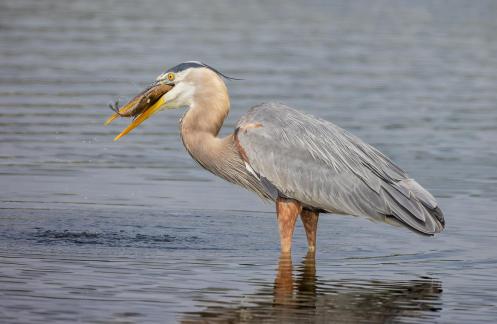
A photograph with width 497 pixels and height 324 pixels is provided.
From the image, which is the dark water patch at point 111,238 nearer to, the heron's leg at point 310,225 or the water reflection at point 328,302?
the heron's leg at point 310,225

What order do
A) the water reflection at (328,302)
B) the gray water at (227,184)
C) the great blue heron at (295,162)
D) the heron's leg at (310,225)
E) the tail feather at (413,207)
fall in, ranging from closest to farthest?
the water reflection at (328,302) < the gray water at (227,184) < the tail feather at (413,207) < the great blue heron at (295,162) < the heron's leg at (310,225)

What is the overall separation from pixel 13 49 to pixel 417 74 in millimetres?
7429

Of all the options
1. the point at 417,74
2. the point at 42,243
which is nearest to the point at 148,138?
the point at 42,243

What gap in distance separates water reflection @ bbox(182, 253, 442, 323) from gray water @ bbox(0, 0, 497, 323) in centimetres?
2

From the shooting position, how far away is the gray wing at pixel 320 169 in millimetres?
10680

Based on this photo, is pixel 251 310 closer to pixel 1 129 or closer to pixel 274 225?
pixel 274 225

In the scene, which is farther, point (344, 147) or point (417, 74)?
point (417, 74)

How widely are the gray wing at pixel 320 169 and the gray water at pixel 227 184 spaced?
47 centimetres

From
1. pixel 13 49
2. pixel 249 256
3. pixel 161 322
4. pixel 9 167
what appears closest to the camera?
pixel 161 322

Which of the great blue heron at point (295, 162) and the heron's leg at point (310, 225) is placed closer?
the great blue heron at point (295, 162)

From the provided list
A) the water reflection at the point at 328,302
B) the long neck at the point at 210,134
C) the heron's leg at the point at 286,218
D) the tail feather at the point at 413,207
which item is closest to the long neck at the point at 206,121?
the long neck at the point at 210,134

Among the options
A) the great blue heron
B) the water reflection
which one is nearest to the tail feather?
the great blue heron

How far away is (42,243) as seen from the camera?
1091 cm

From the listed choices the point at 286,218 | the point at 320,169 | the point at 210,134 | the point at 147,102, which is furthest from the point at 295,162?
the point at 147,102
